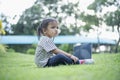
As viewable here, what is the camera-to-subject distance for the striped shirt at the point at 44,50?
451 cm

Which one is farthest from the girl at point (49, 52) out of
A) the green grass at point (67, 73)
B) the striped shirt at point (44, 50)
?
the green grass at point (67, 73)

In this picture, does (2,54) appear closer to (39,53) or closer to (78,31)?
(39,53)

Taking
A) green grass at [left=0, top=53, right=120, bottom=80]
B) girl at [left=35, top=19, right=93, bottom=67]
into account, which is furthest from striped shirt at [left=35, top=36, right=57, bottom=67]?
green grass at [left=0, top=53, right=120, bottom=80]

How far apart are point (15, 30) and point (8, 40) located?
19.8 feet

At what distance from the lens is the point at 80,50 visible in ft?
17.1

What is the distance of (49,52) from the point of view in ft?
15.2

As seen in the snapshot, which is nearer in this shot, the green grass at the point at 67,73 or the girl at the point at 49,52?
the green grass at the point at 67,73

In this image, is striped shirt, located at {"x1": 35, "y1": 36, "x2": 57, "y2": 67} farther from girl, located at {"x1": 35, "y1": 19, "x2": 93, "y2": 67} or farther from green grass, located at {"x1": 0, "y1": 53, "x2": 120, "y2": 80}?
green grass, located at {"x1": 0, "y1": 53, "x2": 120, "y2": 80}

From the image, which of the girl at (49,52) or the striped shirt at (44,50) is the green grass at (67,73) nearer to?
the girl at (49,52)

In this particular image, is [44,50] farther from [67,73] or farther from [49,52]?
[67,73]

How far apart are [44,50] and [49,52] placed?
0.30 feet

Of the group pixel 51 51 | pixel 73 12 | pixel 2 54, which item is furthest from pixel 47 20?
pixel 73 12

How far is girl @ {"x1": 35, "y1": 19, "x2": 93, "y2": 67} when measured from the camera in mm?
4414

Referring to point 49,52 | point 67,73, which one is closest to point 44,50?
point 49,52
